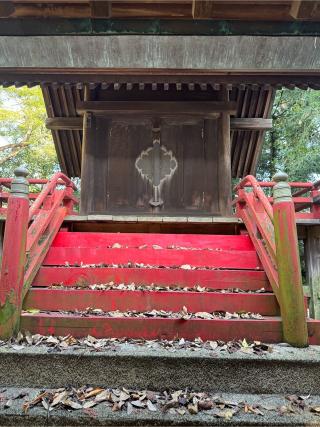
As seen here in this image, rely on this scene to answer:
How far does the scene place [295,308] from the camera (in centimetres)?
307

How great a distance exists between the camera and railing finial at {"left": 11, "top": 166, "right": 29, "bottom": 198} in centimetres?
338

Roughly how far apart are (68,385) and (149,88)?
21.5ft

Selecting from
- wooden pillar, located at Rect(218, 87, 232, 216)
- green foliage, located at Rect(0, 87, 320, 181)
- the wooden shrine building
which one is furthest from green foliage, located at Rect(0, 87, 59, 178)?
wooden pillar, located at Rect(218, 87, 232, 216)

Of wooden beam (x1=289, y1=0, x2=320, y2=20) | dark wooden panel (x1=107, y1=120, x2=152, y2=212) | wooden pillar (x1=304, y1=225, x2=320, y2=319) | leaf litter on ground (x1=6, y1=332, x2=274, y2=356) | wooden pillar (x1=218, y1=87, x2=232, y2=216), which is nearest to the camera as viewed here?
wooden beam (x1=289, y1=0, x2=320, y2=20)

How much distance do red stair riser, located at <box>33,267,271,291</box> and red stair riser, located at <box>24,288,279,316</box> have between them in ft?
1.39

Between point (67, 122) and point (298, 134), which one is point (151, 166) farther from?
point (298, 134)

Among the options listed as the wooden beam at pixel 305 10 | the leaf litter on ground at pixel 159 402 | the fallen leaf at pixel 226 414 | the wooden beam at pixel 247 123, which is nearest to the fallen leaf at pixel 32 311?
the leaf litter on ground at pixel 159 402

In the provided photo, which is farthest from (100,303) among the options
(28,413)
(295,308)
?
(295,308)

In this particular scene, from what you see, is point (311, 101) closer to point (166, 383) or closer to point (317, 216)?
point (317, 216)

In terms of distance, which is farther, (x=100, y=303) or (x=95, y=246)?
(x=95, y=246)

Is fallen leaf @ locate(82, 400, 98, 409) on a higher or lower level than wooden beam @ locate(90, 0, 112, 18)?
lower

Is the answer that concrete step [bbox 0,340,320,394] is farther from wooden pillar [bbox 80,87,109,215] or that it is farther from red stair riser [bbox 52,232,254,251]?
wooden pillar [bbox 80,87,109,215]

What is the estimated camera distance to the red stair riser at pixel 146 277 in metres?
4.11

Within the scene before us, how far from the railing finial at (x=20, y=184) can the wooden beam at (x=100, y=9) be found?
186 centimetres
